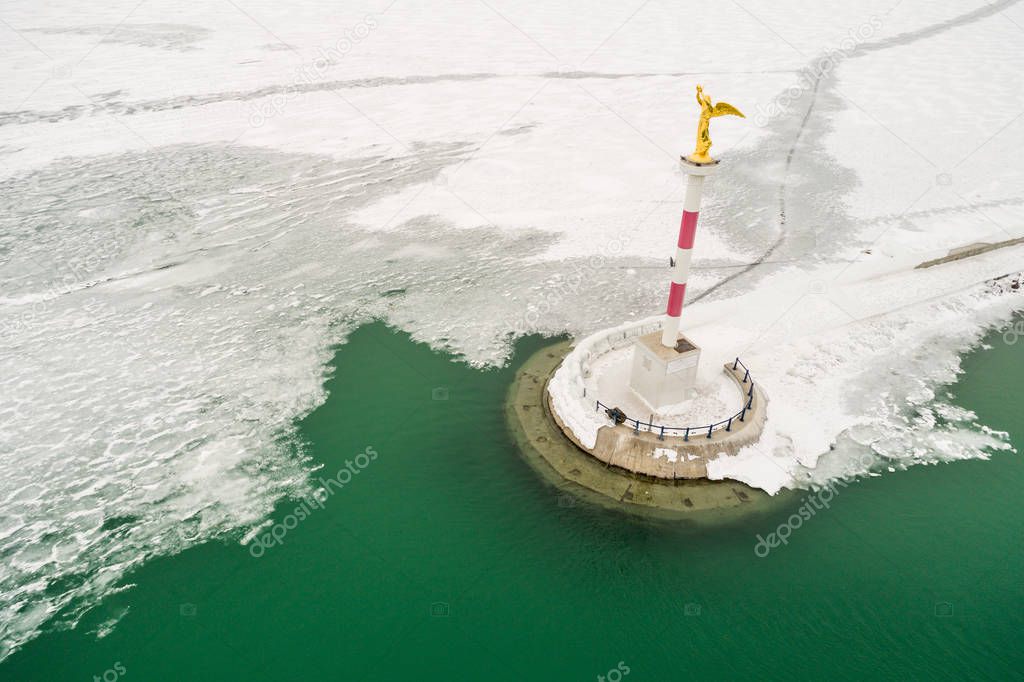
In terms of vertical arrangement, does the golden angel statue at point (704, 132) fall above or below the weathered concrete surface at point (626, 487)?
above

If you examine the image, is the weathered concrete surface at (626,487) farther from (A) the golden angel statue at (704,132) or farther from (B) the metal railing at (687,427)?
(A) the golden angel statue at (704,132)

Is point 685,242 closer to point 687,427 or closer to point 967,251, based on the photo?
point 687,427

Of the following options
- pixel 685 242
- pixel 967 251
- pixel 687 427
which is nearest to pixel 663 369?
pixel 687 427

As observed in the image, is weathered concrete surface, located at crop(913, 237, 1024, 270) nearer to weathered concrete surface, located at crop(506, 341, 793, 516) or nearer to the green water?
the green water

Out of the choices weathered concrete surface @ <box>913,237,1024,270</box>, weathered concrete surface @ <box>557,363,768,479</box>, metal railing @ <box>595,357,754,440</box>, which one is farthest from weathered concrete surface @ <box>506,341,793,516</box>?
weathered concrete surface @ <box>913,237,1024,270</box>

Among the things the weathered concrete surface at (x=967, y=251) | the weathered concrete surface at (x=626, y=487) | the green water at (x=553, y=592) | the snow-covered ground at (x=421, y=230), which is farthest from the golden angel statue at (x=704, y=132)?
the weathered concrete surface at (x=967, y=251)

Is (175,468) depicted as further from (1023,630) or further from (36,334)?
(1023,630)
